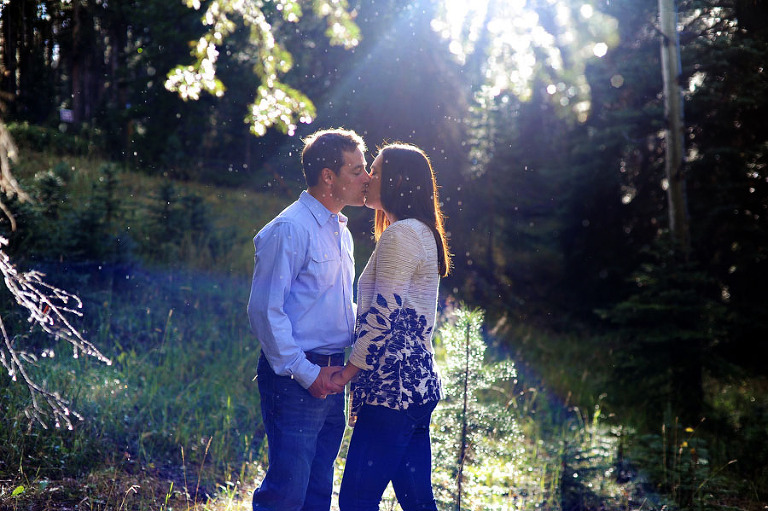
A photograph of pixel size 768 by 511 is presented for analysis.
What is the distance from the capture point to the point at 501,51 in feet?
21.0

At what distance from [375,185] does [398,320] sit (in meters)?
0.70

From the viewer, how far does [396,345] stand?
315 cm

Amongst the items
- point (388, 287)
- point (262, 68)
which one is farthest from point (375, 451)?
point (262, 68)

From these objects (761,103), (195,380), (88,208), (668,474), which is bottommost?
(668,474)

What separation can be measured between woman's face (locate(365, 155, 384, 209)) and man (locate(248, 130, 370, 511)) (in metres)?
0.06

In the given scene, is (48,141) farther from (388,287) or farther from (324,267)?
(388,287)

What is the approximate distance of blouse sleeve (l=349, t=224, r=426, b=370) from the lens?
3.07m

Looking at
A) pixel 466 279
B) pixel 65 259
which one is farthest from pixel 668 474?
pixel 466 279

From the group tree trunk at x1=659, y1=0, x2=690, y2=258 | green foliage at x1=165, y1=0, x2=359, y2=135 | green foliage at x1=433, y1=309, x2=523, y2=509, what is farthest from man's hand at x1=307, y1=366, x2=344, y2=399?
tree trunk at x1=659, y1=0, x2=690, y2=258

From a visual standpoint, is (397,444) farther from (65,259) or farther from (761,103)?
(761,103)

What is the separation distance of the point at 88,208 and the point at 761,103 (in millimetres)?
10770

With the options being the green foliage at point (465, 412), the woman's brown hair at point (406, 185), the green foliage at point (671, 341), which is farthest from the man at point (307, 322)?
the green foliage at point (671, 341)

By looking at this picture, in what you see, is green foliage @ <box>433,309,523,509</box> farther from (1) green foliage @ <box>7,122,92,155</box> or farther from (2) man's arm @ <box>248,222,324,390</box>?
(1) green foliage @ <box>7,122,92,155</box>

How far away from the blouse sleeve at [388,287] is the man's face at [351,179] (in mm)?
355
